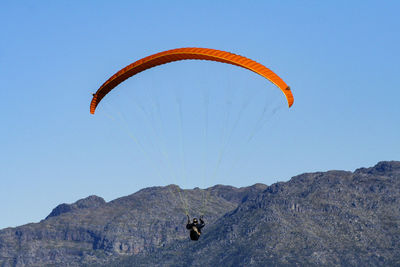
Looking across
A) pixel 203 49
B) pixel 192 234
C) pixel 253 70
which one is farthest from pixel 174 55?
pixel 192 234

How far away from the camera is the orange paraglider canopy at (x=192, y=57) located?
228ft

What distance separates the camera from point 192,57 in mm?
71438

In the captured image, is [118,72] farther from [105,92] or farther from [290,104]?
[290,104]

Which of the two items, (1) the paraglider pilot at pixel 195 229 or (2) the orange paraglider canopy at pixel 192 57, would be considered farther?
(1) the paraglider pilot at pixel 195 229

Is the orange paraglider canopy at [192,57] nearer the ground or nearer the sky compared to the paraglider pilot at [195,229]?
nearer the sky

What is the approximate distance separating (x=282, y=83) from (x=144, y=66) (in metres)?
13.1

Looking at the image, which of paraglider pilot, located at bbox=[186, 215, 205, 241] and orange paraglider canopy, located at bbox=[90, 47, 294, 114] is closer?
orange paraglider canopy, located at bbox=[90, 47, 294, 114]

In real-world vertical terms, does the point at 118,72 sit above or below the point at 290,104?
above

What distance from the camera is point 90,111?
250 ft

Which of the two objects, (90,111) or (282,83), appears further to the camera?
(90,111)

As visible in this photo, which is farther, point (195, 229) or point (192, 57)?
point (195, 229)

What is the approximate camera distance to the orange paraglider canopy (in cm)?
6950

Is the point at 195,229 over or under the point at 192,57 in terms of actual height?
under

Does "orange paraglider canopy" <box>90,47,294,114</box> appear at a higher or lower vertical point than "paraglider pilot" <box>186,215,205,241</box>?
higher
